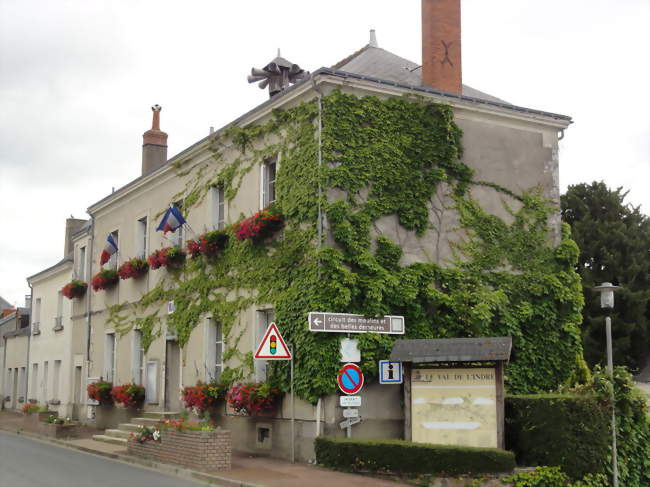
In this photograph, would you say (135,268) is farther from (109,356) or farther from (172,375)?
(109,356)

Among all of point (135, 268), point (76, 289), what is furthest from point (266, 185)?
point (76, 289)

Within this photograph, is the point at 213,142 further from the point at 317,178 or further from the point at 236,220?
the point at 317,178

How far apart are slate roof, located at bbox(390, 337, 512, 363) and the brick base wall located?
348 cm

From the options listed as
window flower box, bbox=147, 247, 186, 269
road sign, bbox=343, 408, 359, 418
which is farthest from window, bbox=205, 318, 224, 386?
road sign, bbox=343, 408, 359, 418

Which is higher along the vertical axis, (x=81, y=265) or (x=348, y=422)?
(x=81, y=265)

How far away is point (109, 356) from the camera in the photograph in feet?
86.1

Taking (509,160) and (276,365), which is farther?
(509,160)

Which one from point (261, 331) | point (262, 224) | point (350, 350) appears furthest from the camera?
point (261, 331)

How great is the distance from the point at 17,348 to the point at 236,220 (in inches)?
969

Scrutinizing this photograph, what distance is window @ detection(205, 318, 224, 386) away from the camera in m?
19.8

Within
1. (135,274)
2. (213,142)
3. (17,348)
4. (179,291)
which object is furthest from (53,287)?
(213,142)

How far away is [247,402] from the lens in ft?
54.9

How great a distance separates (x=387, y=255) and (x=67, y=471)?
7.32 metres

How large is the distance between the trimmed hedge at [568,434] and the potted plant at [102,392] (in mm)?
14600
